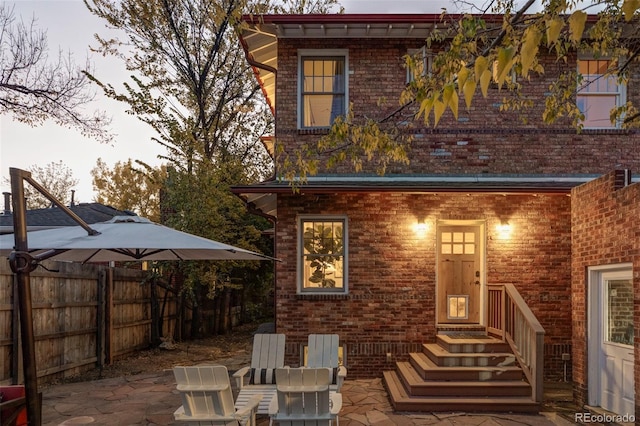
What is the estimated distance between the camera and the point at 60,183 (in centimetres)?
3675

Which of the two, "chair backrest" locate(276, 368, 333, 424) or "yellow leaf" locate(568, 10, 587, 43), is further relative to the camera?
"chair backrest" locate(276, 368, 333, 424)

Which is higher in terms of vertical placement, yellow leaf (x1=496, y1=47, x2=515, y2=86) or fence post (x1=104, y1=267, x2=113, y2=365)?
yellow leaf (x1=496, y1=47, x2=515, y2=86)

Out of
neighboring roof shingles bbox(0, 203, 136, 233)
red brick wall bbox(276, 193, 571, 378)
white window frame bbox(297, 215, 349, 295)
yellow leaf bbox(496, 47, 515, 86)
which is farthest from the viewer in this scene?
neighboring roof shingles bbox(0, 203, 136, 233)

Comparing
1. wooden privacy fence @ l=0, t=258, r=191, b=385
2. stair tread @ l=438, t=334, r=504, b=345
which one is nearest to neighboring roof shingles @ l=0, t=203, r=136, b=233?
wooden privacy fence @ l=0, t=258, r=191, b=385

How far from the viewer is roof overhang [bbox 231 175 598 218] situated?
8.41 meters

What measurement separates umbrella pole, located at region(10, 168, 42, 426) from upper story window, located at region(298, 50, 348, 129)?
22.2 feet

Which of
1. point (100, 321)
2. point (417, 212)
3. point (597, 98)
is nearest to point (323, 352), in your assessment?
point (417, 212)

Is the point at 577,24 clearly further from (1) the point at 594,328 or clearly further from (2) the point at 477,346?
(2) the point at 477,346

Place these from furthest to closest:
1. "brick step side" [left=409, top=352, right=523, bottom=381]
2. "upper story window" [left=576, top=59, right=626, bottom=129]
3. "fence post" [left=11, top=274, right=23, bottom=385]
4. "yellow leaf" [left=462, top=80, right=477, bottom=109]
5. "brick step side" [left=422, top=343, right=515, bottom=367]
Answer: "upper story window" [left=576, top=59, right=626, bottom=129], "brick step side" [left=422, top=343, right=515, bottom=367], "fence post" [left=11, top=274, right=23, bottom=385], "brick step side" [left=409, top=352, right=523, bottom=381], "yellow leaf" [left=462, top=80, right=477, bottom=109]

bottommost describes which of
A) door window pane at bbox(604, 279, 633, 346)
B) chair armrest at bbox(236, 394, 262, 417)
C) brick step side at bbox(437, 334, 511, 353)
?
chair armrest at bbox(236, 394, 262, 417)

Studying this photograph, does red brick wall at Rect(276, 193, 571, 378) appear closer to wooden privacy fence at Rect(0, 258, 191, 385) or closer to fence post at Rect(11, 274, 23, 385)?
wooden privacy fence at Rect(0, 258, 191, 385)

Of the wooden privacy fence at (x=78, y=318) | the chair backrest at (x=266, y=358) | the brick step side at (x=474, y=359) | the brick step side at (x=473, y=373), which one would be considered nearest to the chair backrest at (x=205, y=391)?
the chair backrest at (x=266, y=358)

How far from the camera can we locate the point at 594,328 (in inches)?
270

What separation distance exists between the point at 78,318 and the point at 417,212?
6968 mm
